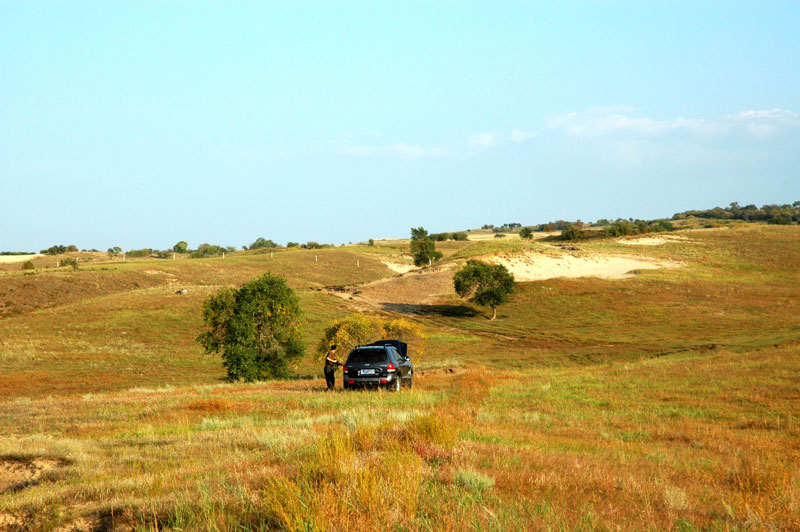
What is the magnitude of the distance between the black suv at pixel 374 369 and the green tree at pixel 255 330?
53.0 feet

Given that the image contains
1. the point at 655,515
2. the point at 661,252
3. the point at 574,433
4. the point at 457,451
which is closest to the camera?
the point at 655,515

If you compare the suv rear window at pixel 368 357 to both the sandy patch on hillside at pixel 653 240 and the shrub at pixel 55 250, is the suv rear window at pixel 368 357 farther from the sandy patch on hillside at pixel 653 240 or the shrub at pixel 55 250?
the shrub at pixel 55 250

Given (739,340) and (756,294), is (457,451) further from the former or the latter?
(756,294)

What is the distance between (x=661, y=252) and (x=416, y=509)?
120m

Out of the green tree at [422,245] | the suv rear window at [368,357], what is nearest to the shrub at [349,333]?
the suv rear window at [368,357]

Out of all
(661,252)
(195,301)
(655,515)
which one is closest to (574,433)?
(655,515)

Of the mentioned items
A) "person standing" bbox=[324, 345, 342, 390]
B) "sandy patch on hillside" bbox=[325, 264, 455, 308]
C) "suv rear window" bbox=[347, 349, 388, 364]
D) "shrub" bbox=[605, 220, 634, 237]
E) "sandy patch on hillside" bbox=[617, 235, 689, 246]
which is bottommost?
"sandy patch on hillside" bbox=[325, 264, 455, 308]

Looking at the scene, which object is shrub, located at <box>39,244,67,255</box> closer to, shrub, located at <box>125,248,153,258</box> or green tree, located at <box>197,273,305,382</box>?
shrub, located at <box>125,248,153,258</box>

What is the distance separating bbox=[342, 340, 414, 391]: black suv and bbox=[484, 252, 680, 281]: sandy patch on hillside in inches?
2821

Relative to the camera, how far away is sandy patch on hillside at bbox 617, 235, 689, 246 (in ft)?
419

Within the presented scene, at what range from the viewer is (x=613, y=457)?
444 inches

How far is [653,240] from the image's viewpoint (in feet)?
429

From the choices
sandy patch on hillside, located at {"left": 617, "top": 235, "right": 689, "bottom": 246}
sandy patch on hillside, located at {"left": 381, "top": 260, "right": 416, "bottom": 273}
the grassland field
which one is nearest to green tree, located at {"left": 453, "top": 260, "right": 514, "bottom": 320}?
the grassland field

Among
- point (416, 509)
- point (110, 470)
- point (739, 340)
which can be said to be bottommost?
point (739, 340)
